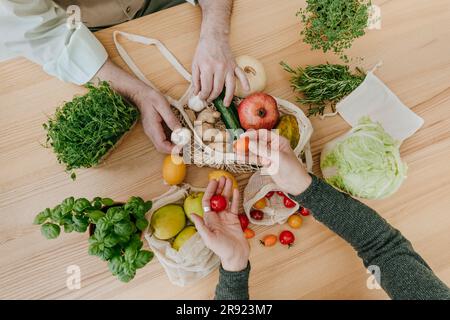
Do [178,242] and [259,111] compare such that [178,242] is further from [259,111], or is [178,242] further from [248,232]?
[259,111]

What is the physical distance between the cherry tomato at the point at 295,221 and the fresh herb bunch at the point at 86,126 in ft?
1.74

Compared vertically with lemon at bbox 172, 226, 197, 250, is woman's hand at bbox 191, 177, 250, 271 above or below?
above

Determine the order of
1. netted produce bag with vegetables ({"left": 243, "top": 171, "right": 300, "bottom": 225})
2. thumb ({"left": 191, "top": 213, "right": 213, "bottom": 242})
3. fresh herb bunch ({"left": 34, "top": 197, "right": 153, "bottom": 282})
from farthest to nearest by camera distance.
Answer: netted produce bag with vegetables ({"left": 243, "top": 171, "right": 300, "bottom": 225}) → thumb ({"left": 191, "top": 213, "right": 213, "bottom": 242}) → fresh herb bunch ({"left": 34, "top": 197, "right": 153, "bottom": 282})

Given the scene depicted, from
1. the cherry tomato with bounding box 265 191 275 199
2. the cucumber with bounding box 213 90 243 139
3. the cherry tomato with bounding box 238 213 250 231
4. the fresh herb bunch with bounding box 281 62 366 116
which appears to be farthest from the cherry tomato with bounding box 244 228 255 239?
the fresh herb bunch with bounding box 281 62 366 116

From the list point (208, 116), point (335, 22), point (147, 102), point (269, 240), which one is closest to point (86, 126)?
point (147, 102)

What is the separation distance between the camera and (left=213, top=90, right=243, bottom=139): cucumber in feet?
3.27

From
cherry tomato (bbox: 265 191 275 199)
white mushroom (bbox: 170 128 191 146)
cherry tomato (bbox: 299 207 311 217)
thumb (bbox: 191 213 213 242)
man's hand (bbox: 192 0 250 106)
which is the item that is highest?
man's hand (bbox: 192 0 250 106)

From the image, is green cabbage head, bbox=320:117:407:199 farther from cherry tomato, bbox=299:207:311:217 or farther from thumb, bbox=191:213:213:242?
thumb, bbox=191:213:213:242

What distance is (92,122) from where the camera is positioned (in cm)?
87

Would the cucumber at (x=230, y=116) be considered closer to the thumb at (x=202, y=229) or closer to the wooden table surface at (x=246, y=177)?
the wooden table surface at (x=246, y=177)

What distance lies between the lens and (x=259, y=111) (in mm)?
968

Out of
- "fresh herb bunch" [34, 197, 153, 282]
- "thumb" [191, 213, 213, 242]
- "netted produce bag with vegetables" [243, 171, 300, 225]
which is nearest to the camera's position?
"fresh herb bunch" [34, 197, 153, 282]

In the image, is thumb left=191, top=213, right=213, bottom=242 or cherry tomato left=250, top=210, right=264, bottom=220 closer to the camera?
thumb left=191, top=213, right=213, bottom=242

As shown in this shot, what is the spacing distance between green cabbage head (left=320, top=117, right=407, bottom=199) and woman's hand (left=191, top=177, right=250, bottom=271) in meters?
0.30
